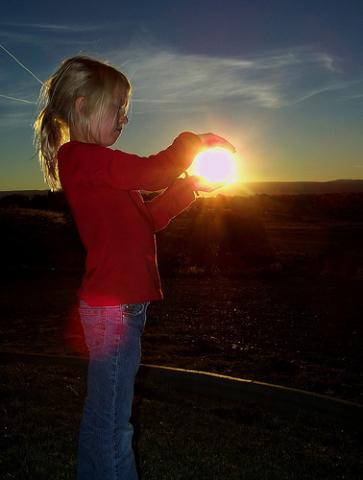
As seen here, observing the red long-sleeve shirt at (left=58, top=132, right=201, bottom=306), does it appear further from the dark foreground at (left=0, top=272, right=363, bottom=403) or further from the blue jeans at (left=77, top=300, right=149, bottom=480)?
the dark foreground at (left=0, top=272, right=363, bottom=403)

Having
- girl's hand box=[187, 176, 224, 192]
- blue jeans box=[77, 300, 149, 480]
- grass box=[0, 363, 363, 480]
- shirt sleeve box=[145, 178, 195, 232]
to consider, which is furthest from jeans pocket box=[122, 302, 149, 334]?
grass box=[0, 363, 363, 480]

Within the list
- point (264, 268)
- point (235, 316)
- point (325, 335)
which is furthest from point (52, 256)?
point (325, 335)

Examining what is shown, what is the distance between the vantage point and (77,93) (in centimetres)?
239

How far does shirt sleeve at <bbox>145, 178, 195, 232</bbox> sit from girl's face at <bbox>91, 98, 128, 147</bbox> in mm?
360

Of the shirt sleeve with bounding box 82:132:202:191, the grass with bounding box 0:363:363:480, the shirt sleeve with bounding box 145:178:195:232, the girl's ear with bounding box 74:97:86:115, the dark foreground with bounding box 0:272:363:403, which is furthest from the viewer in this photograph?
the dark foreground with bounding box 0:272:363:403

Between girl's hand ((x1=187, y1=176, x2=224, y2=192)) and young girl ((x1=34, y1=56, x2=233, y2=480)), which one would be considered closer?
young girl ((x1=34, y1=56, x2=233, y2=480))

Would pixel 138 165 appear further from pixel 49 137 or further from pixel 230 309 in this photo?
Answer: pixel 230 309

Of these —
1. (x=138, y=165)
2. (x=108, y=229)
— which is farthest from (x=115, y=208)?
(x=138, y=165)

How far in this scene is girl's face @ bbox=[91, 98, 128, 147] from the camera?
7.91 feet

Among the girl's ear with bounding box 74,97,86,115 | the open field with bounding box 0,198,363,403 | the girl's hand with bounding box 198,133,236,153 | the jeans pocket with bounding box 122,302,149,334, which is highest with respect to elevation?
the girl's ear with bounding box 74,97,86,115

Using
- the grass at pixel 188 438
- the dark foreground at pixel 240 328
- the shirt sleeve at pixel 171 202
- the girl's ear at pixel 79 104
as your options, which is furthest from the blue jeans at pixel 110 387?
the dark foreground at pixel 240 328

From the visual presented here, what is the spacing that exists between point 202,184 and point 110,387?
35.7 inches

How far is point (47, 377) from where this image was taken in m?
5.42

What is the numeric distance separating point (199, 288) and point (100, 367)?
9729 millimetres
